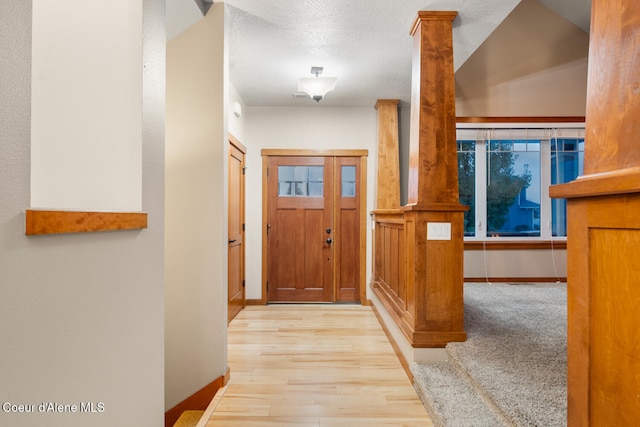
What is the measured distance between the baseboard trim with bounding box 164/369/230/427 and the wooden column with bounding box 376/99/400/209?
9.82 ft

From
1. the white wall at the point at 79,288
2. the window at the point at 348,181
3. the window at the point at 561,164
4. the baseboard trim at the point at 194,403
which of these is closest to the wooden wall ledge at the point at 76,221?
the white wall at the point at 79,288

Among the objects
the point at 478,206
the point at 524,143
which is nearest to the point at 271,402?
the point at 478,206

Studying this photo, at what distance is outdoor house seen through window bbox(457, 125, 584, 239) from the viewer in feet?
16.0

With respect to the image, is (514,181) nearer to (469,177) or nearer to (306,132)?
(469,177)

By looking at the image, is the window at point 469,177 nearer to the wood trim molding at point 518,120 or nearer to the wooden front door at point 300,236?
the wood trim molding at point 518,120

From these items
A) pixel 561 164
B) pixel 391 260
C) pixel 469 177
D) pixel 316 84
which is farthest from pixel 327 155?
pixel 561 164

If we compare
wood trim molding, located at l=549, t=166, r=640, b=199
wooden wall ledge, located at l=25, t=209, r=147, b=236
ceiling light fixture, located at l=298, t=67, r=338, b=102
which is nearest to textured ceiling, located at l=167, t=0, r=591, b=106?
ceiling light fixture, located at l=298, t=67, r=338, b=102

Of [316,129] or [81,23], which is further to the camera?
[316,129]

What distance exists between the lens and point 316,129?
488cm

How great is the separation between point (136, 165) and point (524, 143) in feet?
16.9

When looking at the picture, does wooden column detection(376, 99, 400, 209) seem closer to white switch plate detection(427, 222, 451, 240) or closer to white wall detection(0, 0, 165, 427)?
white switch plate detection(427, 222, 451, 240)

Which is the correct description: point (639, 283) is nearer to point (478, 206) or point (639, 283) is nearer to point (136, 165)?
point (136, 165)

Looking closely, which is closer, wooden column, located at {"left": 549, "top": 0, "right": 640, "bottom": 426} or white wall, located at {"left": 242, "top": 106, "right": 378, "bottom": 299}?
wooden column, located at {"left": 549, "top": 0, "right": 640, "bottom": 426}

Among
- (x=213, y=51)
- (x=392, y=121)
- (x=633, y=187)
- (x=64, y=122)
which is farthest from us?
(x=392, y=121)
